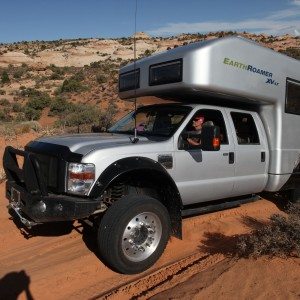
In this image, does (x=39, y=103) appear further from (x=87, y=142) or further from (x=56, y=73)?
(x=87, y=142)

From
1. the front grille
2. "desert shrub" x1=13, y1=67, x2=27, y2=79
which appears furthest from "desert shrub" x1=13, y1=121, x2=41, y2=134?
"desert shrub" x1=13, y1=67, x2=27, y2=79

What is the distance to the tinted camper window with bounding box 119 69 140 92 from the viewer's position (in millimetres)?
6318

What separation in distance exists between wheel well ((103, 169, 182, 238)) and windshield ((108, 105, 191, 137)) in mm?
666

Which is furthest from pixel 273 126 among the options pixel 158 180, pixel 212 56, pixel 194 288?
pixel 194 288

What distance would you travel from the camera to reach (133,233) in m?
4.64

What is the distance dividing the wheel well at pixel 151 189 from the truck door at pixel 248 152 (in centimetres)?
142

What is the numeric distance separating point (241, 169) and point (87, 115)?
1386 centimetres

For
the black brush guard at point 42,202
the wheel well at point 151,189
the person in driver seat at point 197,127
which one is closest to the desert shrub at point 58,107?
the person in driver seat at point 197,127

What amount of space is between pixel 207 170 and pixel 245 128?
48.9 inches

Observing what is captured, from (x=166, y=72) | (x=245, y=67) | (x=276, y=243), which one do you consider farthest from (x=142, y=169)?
A: (x=245, y=67)

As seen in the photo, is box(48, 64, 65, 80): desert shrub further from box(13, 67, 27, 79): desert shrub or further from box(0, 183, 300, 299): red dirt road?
box(0, 183, 300, 299): red dirt road

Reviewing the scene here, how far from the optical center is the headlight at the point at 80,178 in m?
4.43

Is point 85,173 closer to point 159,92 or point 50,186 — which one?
point 50,186

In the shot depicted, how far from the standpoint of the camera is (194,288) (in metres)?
4.09
